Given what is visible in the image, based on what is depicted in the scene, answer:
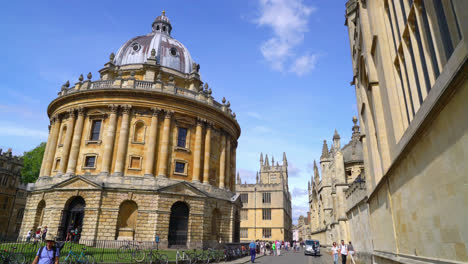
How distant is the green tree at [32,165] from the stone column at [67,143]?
24.5 meters

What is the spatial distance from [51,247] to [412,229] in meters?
8.86

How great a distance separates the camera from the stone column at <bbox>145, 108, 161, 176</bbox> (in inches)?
1054

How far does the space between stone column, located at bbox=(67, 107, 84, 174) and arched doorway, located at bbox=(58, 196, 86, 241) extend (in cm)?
296

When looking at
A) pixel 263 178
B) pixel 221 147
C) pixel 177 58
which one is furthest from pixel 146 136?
pixel 263 178

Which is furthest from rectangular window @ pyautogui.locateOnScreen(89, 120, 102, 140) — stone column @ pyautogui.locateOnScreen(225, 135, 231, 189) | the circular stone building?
stone column @ pyautogui.locateOnScreen(225, 135, 231, 189)

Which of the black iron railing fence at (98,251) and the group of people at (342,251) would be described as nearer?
the black iron railing fence at (98,251)

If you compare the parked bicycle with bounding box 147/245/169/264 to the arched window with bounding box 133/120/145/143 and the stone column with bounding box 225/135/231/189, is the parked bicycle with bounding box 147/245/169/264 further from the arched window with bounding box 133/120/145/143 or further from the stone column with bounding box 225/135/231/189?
the stone column with bounding box 225/135/231/189

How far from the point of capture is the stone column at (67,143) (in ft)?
90.0

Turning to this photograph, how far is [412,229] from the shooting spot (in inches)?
272

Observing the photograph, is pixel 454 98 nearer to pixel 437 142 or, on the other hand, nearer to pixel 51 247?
pixel 437 142

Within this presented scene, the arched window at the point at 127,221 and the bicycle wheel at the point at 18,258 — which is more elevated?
the arched window at the point at 127,221

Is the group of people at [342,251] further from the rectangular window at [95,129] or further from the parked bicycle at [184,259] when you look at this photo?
the rectangular window at [95,129]

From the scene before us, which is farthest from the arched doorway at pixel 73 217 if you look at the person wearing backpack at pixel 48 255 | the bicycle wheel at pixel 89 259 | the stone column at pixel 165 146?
the person wearing backpack at pixel 48 255

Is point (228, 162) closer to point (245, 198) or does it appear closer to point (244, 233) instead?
point (245, 198)
